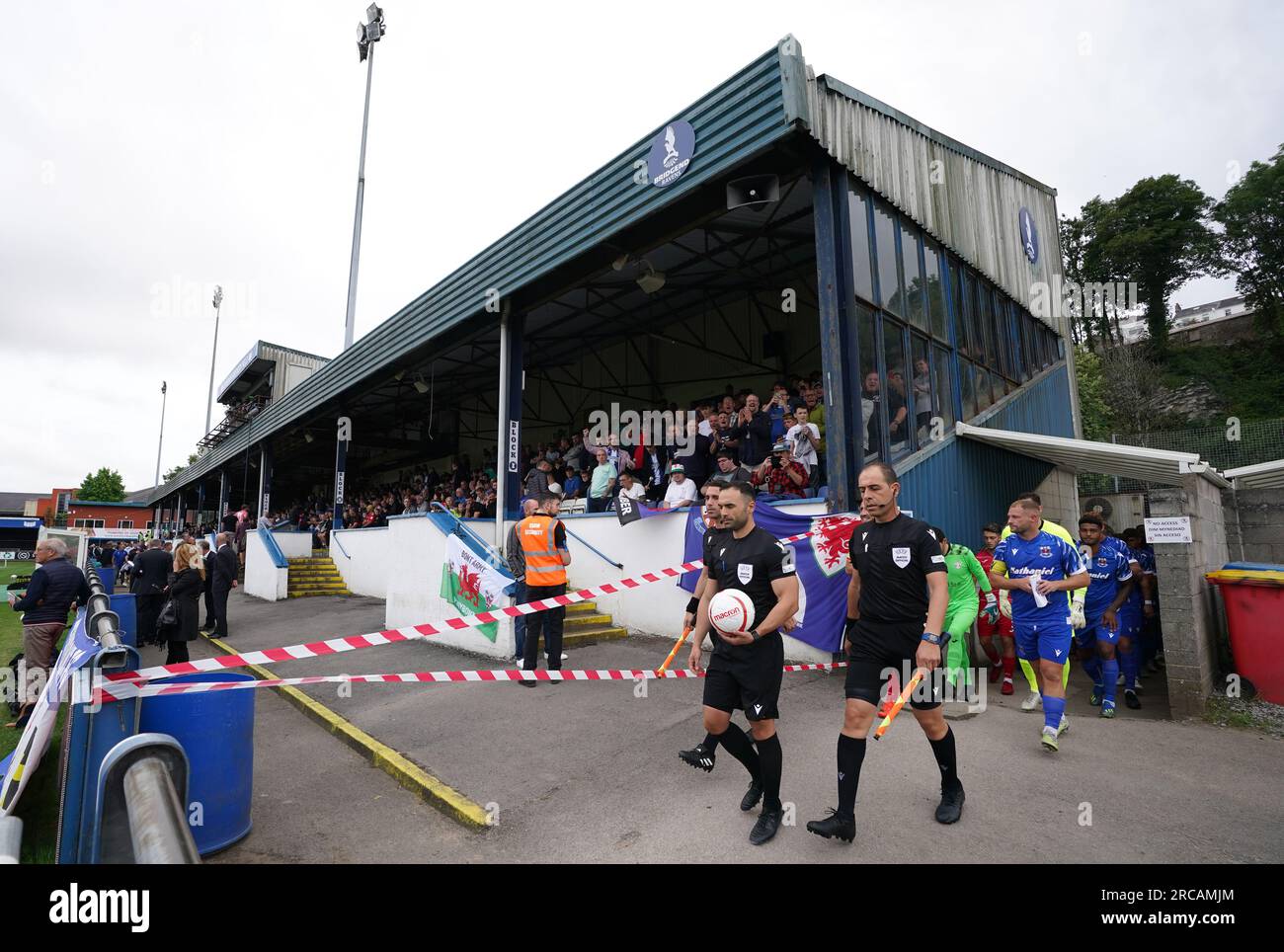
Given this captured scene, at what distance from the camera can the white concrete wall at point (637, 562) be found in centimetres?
879

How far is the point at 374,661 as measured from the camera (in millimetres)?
8664

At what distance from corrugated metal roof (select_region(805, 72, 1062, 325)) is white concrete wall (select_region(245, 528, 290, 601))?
54.6ft

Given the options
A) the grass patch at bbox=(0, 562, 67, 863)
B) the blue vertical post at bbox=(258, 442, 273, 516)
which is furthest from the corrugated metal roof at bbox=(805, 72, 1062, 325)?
the blue vertical post at bbox=(258, 442, 273, 516)

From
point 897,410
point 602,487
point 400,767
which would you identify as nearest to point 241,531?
point 602,487

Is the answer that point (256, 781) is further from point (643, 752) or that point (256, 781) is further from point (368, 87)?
point (368, 87)

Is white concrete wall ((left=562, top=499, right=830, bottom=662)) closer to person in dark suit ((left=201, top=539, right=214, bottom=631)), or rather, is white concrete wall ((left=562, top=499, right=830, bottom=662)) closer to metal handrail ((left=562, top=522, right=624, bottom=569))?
metal handrail ((left=562, top=522, right=624, bottom=569))

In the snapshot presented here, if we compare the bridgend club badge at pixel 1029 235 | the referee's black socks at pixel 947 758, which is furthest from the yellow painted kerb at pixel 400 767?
the bridgend club badge at pixel 1029 235

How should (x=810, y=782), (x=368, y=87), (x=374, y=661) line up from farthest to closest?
(x=368, y=87) < (x=374, y=661) < (x=810, y=782)

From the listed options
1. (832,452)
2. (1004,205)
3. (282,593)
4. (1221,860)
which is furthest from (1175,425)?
(282,593)

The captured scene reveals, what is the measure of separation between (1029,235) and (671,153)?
33.7 feet
